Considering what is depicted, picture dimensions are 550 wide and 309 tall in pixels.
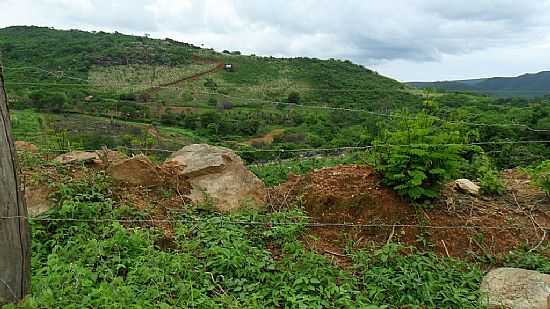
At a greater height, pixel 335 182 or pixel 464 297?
pixel 335 182

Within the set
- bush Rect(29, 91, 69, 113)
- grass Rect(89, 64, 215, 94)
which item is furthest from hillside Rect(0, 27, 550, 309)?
grass Rect(89, 64, 215, 94)

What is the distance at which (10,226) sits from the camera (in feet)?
7.32

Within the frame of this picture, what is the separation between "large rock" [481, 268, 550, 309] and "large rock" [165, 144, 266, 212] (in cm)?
220

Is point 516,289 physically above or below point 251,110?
above

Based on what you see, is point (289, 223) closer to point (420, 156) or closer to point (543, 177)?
point (420, 156)

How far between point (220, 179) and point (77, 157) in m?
1.50

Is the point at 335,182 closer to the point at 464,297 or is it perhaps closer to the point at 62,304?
the point at 464,297

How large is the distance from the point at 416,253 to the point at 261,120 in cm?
2204

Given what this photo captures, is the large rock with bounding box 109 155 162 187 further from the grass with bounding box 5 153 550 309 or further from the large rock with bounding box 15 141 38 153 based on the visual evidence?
the large rock with bounding box 15 141 38 153

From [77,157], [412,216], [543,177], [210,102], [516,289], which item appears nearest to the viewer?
[516,289]

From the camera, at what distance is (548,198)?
15.7 feet

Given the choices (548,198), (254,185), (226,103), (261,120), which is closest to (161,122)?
(261,120)

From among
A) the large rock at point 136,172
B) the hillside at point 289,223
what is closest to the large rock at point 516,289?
the hillside at point 289,223

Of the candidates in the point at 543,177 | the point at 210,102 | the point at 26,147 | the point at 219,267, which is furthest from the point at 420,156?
the point at 210,102
